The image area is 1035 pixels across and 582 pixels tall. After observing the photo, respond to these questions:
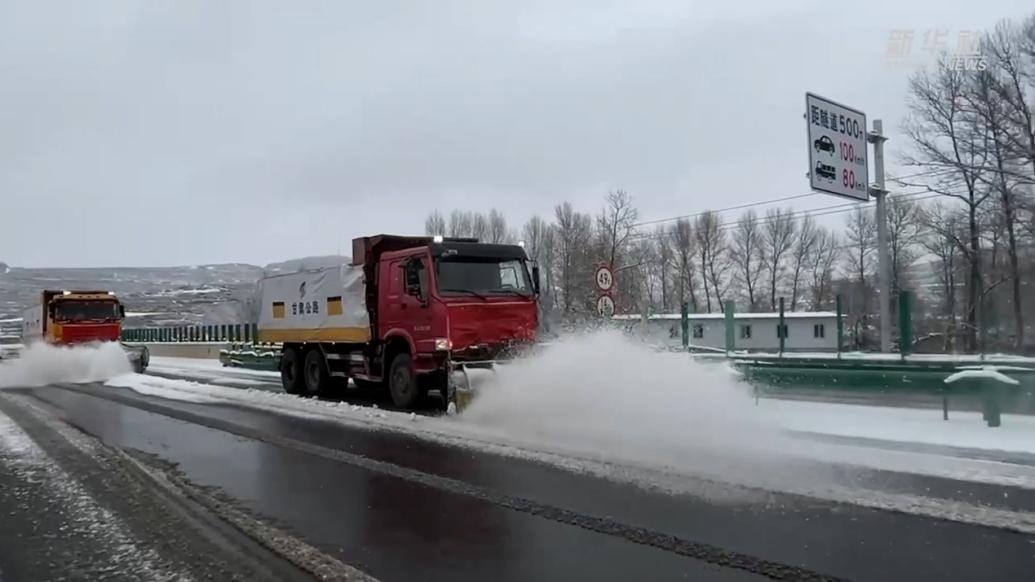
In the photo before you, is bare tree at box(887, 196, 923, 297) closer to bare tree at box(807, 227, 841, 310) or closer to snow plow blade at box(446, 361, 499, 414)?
bare tree at box(807, 227, 841, 310)

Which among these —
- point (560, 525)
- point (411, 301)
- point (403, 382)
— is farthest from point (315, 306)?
point (560, 525)

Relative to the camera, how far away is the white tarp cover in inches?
614

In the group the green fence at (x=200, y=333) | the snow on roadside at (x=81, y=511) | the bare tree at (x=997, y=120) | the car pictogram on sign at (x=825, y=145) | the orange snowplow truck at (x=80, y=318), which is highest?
the bare tree at (x=997, y=120)

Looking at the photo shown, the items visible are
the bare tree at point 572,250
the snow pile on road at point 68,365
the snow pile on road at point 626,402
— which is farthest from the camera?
the bare tree at point 572,250

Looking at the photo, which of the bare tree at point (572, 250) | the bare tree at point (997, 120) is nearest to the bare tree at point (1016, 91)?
the bare tree at point (997, 120)

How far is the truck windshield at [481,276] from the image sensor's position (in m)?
13.3

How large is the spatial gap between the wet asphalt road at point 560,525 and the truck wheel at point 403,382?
4162 mm

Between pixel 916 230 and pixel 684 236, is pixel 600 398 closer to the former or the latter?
pixel 916 230

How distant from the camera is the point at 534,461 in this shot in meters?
8.71

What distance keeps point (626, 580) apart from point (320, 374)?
13.7 metres

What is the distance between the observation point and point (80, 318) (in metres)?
26.7

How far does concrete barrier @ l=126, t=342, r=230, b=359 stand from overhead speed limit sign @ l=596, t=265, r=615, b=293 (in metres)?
21.3

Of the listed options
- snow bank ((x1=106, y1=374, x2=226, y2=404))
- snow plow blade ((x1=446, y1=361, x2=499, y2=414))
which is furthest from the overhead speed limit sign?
snow bank ((x1=106, y1=374, x2=226, y2=404))

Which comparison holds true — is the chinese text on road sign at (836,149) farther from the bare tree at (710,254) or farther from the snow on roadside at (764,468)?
the bare tree at (710,254)
